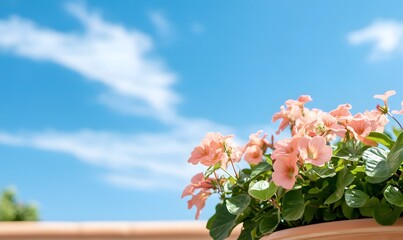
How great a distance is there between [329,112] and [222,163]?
262 mm

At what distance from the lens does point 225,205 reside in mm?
1350

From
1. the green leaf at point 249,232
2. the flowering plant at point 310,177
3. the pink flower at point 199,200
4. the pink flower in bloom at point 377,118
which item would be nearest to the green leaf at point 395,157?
the flowering plant at point 310,177

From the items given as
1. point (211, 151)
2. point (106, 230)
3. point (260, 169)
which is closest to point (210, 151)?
point (211, 151)

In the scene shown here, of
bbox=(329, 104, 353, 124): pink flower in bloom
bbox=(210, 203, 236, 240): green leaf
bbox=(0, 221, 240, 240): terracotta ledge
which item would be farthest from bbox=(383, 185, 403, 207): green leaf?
bbox=(0, 221, 240, 240): terracotta ledge

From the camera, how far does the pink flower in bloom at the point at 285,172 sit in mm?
1154

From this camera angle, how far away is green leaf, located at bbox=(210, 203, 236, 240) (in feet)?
4.30

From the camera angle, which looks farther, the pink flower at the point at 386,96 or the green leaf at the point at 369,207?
the pink flower at the point at 386,96

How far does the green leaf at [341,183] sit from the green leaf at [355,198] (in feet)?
0.04

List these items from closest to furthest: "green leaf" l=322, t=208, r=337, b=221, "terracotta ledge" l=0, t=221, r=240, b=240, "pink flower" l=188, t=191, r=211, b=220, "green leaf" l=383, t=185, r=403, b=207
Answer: "green leaf" l=383, t=185, r=403, b=207 → "green leaf" l=322, t=208, r=337, b=221 → "pink flower" l=188, t=191, r=211, b=220 → "terracotta ledge" l=0, t=221, r=240, b=240

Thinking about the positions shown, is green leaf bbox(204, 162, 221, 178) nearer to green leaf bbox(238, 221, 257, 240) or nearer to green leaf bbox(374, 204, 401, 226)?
green leaf bbox(238, 221, 257, 240)

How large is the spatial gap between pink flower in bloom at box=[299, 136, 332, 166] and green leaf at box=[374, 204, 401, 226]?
0.13 metres

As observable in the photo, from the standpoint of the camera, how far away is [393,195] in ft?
3.70

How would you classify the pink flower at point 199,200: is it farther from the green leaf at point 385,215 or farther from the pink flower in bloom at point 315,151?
the green leaf at point 385,215

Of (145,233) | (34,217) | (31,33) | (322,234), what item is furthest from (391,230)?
(31,33)
